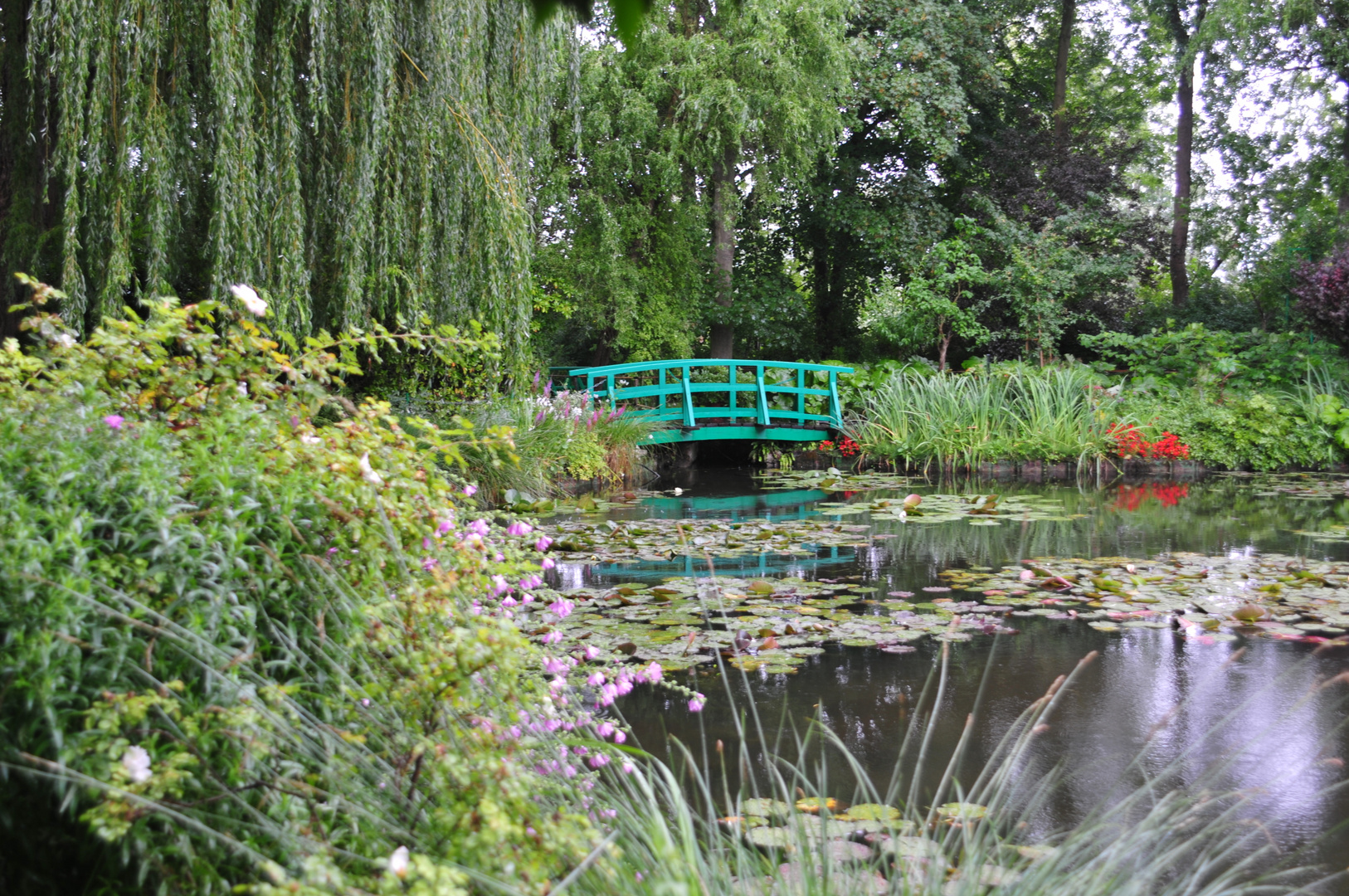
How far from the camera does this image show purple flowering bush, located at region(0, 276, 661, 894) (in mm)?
1097

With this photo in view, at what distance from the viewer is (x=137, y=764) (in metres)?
1.01

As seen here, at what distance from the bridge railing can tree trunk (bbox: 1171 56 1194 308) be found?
666 centimetres

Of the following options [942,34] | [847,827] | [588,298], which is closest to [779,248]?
[942,34]

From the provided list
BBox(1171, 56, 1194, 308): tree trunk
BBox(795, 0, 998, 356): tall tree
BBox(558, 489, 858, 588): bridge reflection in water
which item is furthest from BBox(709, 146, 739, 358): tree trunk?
BBox(558, 489, 858, 588): bridge reflection in water

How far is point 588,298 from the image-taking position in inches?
505

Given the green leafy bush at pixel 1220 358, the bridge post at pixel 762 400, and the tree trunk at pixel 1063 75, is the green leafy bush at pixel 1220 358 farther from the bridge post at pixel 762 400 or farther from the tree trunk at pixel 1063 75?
the bridge post at pixel 762 400

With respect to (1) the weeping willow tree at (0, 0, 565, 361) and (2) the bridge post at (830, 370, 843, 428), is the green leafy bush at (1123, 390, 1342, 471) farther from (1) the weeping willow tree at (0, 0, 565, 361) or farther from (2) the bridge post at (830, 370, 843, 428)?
(1) the weeping willow tree at (0, 0, 565, 361)

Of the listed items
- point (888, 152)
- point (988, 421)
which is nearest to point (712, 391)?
point (988, 421)

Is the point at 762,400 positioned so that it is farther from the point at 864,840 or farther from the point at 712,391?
the point at 864,840

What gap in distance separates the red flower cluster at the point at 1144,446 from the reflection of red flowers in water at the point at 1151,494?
88 cm

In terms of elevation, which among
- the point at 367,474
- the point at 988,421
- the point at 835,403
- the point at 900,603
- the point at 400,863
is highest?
the point at 835,403

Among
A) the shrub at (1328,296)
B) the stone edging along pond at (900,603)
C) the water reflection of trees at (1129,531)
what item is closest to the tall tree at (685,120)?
the shrub at (1328,296)

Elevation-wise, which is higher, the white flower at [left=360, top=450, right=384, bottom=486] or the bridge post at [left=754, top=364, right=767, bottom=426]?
the bridge post at [left=754, top=364, right=767, bottom=426]

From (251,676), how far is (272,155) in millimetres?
4160
